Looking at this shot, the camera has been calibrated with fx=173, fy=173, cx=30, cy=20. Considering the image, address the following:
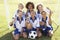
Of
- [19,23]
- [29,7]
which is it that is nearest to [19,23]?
[19,23]

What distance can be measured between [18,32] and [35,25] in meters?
0.12

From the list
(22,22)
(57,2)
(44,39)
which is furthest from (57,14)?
(22,22)

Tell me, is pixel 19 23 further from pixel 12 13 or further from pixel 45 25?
pixel 12 13

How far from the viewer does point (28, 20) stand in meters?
1.08

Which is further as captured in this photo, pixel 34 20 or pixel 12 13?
pixel 12 13

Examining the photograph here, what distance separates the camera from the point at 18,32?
110 cm

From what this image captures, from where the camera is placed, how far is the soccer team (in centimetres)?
107

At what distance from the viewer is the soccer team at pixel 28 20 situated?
3.51ft

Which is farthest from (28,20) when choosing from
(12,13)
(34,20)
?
(12,13)

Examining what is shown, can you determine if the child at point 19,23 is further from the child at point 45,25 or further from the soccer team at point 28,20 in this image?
the child at point 45,25

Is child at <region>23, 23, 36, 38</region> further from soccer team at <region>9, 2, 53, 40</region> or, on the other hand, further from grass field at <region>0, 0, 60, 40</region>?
grass field at <region>0, 0, 60, 40</region>

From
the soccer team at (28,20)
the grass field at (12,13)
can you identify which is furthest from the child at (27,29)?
the grass field at (12,13)

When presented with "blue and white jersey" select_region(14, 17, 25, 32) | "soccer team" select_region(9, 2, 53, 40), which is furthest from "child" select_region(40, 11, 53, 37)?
"blue and white jersey" select_region(14, 17, 25, 32)

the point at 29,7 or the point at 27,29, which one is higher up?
the point at 29,7
